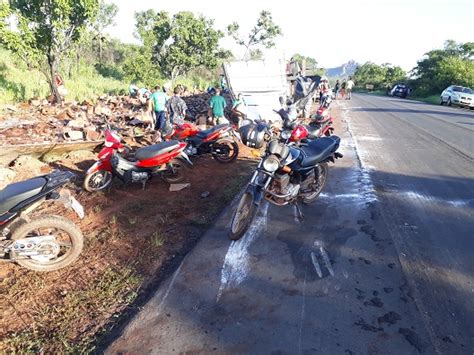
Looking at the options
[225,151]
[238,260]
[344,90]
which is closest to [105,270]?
[238,260]

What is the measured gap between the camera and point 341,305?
3006mm

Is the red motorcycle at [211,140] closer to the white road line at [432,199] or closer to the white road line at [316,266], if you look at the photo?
the white road line at [432,199]

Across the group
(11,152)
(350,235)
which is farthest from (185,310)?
(11,152)

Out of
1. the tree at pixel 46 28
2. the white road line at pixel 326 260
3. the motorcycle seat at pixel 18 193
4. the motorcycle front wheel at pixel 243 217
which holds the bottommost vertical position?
the white road line at pixel 326 260

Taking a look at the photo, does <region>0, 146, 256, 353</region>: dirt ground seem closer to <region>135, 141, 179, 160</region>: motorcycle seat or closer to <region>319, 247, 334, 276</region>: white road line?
<region>135, 141, 179, 160</region>: motorcycle seat

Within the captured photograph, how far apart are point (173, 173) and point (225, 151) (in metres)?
1.72

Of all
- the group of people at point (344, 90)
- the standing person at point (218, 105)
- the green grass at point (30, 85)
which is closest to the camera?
the standing person at point (218, 105)

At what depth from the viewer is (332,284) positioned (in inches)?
129

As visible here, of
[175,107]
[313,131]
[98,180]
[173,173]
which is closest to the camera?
[98,180]

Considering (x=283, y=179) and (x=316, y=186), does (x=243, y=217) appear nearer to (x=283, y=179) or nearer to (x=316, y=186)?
(x=283, y=179)

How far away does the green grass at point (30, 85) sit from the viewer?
42.1 feet

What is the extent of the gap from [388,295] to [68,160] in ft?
22.1

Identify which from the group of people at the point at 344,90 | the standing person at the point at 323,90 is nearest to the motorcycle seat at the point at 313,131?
the standing person at the point at 323,90

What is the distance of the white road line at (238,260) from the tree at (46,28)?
10752mm
